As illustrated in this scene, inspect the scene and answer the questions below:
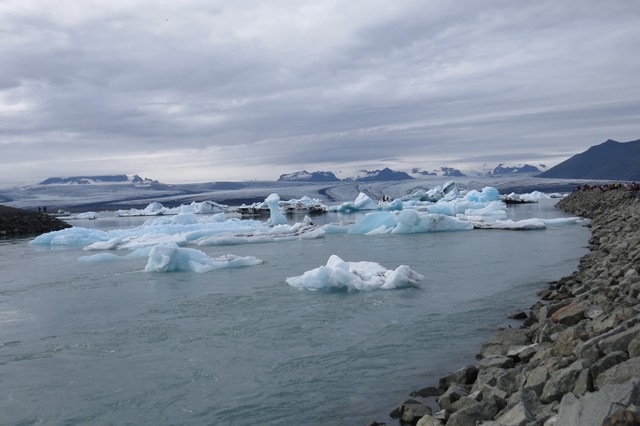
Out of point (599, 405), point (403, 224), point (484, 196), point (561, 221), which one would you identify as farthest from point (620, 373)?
point (484, 196)

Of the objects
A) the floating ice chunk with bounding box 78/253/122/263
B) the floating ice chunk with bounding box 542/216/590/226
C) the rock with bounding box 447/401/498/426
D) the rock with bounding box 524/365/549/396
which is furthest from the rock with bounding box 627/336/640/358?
the floating ice chunk with bounding box 542/216/590/226

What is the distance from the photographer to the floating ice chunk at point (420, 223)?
18.8 metres

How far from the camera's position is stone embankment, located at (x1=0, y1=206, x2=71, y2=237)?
27.2 meters

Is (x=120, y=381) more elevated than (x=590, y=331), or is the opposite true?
(x=590, y=331)

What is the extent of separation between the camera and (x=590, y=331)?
166 inches

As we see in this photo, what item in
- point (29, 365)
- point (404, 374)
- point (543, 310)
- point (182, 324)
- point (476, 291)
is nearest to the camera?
point (404, 374)

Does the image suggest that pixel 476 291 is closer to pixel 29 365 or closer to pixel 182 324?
pixel 182 324

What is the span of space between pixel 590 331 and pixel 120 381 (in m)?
3.73

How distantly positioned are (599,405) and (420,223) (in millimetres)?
16778

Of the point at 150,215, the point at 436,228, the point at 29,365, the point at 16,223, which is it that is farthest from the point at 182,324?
the point at 150,215

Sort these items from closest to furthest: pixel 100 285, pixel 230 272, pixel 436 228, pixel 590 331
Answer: pixel 590 331 < pixel 100 285 < pixel 230 272 < pixel 436 228

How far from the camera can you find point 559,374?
3156mm

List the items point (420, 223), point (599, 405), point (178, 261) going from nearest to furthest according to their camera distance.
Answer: point (599, 405) < point (178, 261) < point (420, 223)

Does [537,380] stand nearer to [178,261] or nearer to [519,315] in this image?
[519,315]
